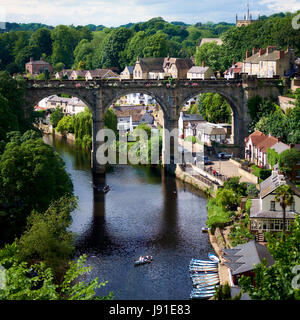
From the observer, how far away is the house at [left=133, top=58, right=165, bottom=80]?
399ft

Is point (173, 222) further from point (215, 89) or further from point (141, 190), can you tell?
point (215, 89)

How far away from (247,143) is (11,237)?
3878 cm

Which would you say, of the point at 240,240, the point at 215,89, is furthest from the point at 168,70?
the point at 240,240

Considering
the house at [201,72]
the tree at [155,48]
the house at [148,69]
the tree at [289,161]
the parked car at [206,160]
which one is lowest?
the parked car at [206,160]

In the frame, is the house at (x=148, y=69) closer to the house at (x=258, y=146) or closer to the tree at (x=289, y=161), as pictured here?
the house at (x=258, y=146)

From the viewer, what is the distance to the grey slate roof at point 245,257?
35.6 m

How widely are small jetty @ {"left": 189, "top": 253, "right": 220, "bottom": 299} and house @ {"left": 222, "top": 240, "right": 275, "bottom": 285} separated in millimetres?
1573

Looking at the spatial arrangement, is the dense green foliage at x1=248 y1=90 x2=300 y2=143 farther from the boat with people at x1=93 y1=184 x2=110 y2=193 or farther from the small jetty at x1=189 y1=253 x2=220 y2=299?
the small jetty at x1=189 y1=253 x2=220 y2=299

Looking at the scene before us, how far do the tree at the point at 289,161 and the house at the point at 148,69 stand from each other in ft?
220

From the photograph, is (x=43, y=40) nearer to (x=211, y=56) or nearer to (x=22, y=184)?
(x=211, y=56)

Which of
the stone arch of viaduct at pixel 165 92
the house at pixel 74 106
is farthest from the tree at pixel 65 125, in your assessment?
the stone arch of viaduct at pixel 165 92

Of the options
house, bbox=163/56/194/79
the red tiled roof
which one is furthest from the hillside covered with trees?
the red tiled roof

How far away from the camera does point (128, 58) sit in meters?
146

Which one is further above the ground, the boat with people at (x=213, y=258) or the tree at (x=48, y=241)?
the tree at (x=48, y=241)
